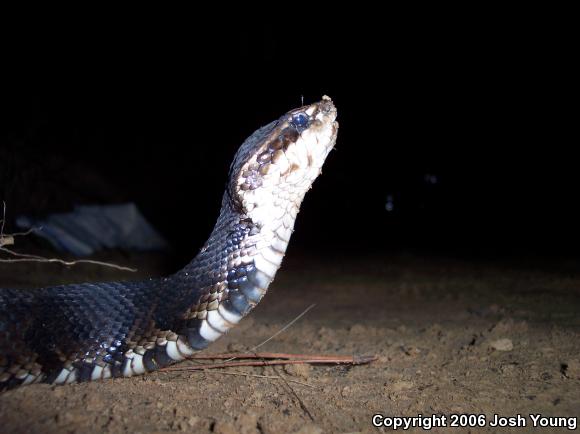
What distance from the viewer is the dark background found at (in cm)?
1082

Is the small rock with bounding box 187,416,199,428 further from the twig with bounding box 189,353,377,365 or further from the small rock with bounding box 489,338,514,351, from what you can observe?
the small rock with bounding box 489,338,514,351

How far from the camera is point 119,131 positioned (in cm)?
1514

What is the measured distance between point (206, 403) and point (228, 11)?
20.9 m

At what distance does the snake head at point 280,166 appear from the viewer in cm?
292

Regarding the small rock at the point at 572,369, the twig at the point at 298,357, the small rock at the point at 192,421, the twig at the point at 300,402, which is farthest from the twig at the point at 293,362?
the small rock at the point at 572,369

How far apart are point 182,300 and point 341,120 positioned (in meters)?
26.5

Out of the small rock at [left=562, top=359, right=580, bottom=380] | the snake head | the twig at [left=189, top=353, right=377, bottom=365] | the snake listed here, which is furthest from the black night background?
the snake head

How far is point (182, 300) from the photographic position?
2.82 m

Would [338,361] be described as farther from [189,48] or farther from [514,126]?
[514,126]

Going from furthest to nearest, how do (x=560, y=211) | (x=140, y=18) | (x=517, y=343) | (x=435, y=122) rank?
(x=435, y=122) < (x=140, y=18) < (x=560, y=211) < (x=517, y=343)

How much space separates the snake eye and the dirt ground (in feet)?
5.03

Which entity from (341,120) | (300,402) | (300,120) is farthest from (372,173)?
(300,402)

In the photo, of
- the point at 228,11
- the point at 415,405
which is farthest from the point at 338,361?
the point at 228,11

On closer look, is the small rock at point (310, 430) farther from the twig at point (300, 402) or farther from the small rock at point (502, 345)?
→ the small rock at point (502, 345)
